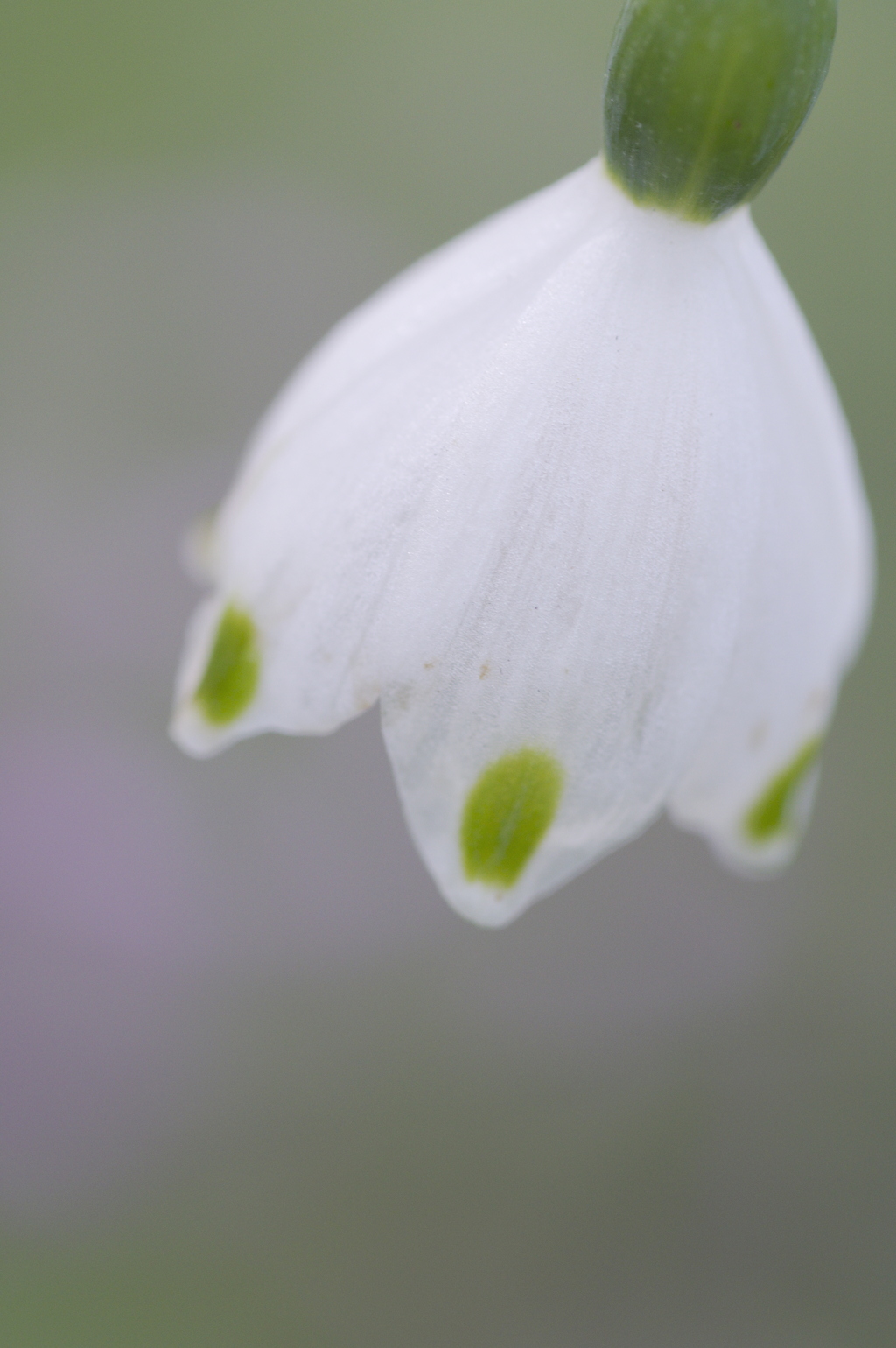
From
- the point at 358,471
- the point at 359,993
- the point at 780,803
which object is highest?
the point at 359,993

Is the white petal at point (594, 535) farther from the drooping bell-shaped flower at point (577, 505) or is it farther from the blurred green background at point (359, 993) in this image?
the blurred green background at point (359, 993)

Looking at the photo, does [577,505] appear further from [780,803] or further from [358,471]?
[780,803]

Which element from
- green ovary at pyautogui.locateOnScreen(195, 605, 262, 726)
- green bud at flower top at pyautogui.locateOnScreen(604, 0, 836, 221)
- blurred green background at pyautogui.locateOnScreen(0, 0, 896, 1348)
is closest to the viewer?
green bud at flower top at pyautogui.locateOnScreen(604, 0, 836, 221)

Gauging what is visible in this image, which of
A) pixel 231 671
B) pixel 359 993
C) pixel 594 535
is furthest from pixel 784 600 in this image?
pixel 359 993

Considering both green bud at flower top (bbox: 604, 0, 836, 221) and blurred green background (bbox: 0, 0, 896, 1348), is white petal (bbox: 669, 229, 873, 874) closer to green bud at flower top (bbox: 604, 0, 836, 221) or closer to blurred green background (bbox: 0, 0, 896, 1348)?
green bud at flower top (bbox: 604, 0, 836, 221)

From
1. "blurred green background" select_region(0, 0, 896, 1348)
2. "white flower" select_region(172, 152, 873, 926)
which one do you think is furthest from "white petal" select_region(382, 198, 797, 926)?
"blurred green background" select_region(0, 0, 896, 1348)

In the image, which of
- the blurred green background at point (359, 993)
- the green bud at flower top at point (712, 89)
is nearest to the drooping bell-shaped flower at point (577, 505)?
the green bud at flower top at point (712, 89)
